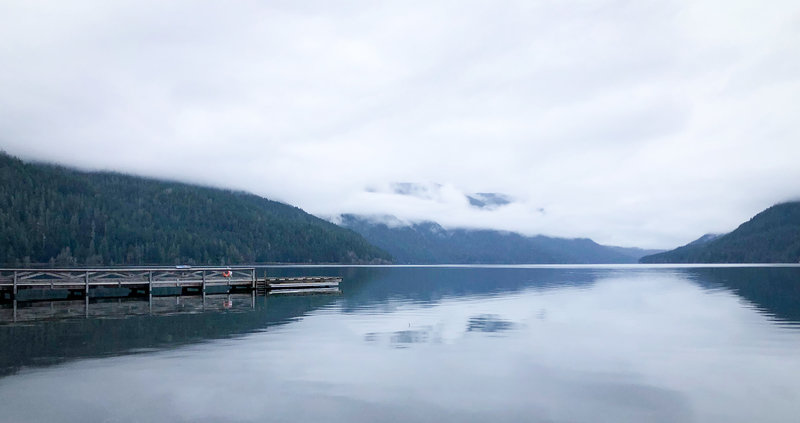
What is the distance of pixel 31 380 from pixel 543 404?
75.6 feet

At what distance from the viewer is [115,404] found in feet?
70.6

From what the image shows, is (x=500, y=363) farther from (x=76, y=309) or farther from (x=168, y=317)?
(x=76, y=309)

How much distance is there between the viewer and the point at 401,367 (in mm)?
29094

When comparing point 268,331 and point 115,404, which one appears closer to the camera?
point 115,404

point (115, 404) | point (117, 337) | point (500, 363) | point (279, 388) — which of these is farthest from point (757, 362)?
point (117, 337)

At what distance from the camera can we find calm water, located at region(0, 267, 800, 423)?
21094 mm

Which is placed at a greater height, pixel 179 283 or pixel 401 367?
pixel 179 283

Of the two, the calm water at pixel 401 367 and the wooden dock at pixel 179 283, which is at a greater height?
the wooden dock at pixel 179 283

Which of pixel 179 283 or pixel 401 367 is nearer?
Answer: pixel 401 367

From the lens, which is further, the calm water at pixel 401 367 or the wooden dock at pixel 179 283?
the wooden dock at pixel 179 283

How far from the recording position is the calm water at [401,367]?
69.2 ft

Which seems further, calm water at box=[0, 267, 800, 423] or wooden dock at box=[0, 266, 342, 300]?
wooden dock at box=[0, 266, 342, 300]

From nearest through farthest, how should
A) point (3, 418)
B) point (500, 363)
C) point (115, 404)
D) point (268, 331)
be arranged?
point (3, 418) → point (115, 404) → point (500, 363) → point (268, 331)

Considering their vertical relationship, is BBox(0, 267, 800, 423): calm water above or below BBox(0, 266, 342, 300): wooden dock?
below
